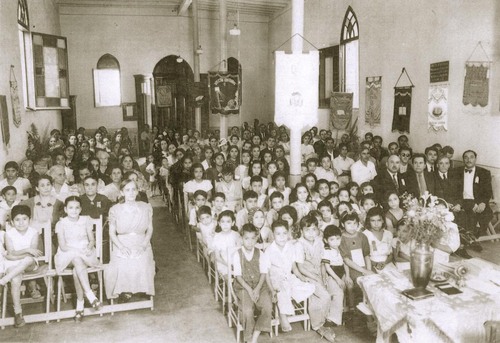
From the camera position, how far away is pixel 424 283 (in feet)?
11.1

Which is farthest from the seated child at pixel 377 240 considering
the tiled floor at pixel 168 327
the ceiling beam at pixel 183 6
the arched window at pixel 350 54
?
the ceiling beam at pixel 183 6

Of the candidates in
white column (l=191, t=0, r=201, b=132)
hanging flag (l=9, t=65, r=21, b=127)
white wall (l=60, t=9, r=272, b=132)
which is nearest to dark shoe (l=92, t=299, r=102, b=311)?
hanging flag (l=9, t=65, r=21, b=127)

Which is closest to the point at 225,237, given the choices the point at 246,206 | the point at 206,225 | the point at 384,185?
the point at 206,225

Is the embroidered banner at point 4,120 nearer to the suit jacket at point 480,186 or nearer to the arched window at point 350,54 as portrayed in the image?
the suit jacket at point 480,186

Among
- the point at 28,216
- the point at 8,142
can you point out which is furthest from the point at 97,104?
the point at 28,216

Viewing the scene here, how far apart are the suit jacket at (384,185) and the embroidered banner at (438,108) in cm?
211

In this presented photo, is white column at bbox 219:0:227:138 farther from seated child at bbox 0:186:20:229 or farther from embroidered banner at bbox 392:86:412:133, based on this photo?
seated child at bbox 0:186:20:229

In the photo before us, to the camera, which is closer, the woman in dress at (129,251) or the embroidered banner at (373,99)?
the woman in dress at (129,251)

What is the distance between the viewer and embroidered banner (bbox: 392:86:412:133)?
30.3ft

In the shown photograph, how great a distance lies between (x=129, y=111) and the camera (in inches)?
624

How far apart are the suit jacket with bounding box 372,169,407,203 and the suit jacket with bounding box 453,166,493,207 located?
815 millimetres

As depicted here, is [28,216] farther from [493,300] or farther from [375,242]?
[493,300]

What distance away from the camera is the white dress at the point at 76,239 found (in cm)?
455

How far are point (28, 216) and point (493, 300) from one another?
4112 millimetres
